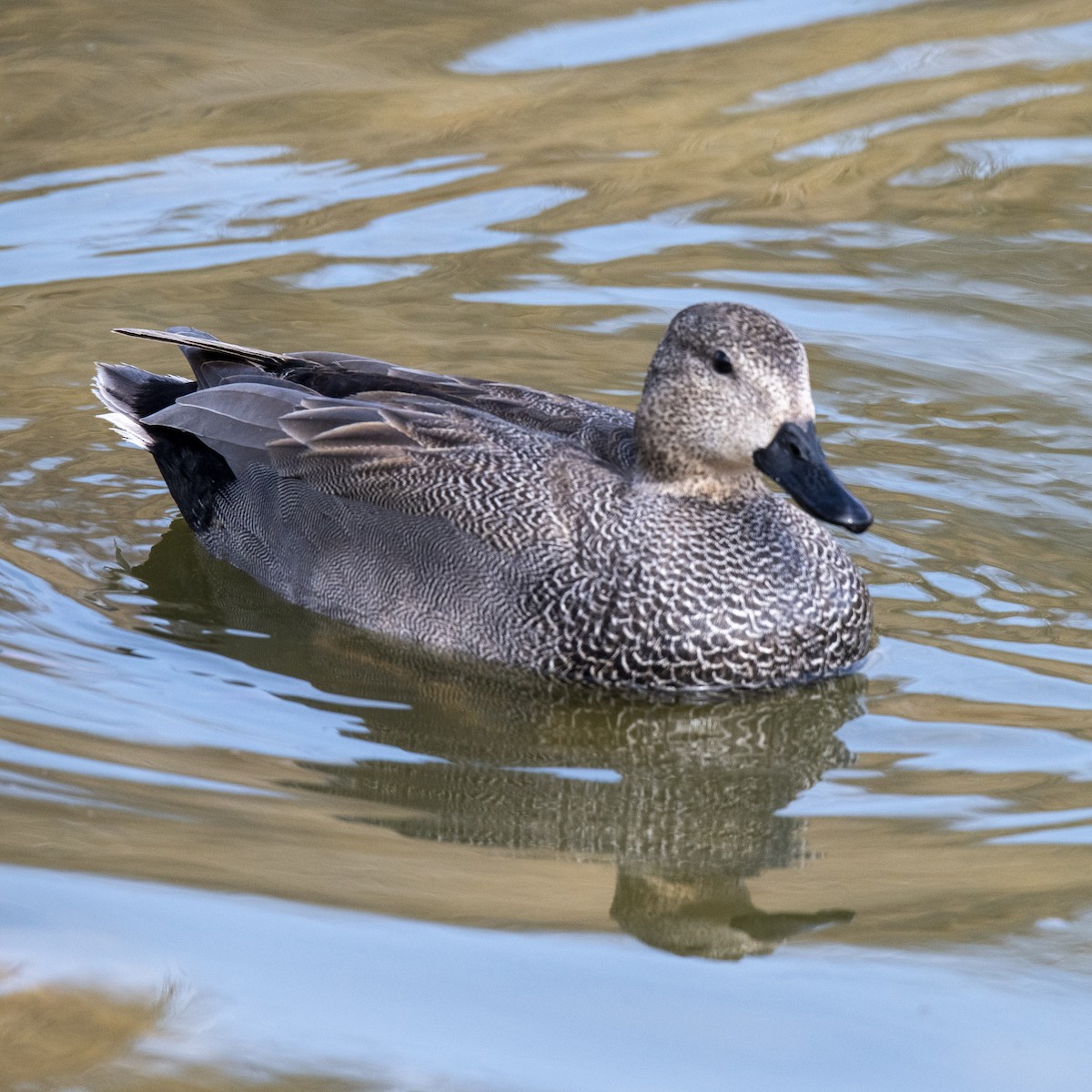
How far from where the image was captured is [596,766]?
5.86 m

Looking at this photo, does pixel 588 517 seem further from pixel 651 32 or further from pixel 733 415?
pixel 651 32

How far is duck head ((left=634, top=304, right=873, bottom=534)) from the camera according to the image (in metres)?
6.05

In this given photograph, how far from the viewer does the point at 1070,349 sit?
9.02m

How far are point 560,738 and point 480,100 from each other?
6623 millimetres

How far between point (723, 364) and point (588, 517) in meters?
0.67

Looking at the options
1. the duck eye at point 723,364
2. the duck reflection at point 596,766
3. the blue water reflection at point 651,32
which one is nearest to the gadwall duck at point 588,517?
the duck eye at point 723,364

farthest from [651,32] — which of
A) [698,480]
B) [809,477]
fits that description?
[809,477]

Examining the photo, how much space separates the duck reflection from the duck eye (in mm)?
1042

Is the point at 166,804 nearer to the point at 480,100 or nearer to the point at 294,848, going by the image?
the point at 294,848

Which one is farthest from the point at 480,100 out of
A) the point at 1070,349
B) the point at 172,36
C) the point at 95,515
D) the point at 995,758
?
the point at 995,758

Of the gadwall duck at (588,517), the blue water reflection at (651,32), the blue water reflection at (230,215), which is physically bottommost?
the gadwall duck at (588,517)

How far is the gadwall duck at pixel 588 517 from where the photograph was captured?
245 inches

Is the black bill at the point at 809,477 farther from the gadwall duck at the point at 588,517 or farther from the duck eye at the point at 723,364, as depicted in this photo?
the duck eye at the point at 723,364

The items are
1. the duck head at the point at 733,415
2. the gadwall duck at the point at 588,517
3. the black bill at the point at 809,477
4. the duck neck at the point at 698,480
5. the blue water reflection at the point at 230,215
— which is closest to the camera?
the black bill at the point at 809,477
